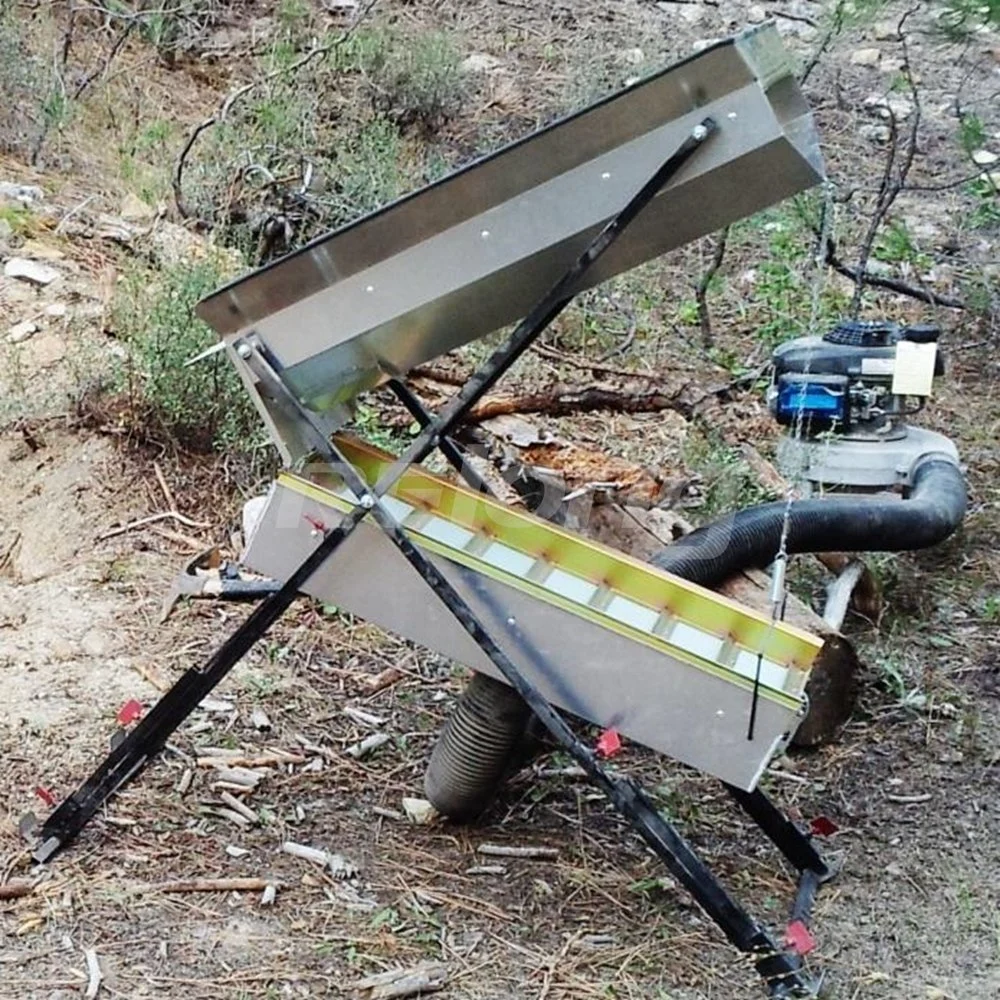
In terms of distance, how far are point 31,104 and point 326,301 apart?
3948 mm

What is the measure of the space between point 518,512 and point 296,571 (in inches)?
14.1

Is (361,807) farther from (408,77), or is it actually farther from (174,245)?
(408,77)

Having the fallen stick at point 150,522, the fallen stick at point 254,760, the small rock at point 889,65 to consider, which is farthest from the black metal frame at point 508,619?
the small rock at point 889,65

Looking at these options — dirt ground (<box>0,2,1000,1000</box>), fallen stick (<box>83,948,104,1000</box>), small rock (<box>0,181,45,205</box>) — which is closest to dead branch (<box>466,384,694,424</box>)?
dirt ground (<box>0,2,1000,1000</box>)

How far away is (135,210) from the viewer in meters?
4.79

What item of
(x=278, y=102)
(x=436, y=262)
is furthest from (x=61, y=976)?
(x=278, y=102)

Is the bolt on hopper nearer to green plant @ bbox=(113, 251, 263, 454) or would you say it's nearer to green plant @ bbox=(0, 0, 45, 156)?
green plant @ bbox=(113, 251, 263, 454)

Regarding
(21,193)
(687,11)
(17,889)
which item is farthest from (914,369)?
(687,11)

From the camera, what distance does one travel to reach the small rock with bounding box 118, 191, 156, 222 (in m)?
4.73

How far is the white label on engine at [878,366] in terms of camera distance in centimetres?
337

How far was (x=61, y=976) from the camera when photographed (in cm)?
197

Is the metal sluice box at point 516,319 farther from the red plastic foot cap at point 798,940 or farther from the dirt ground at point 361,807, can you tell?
the dirt ground at point 361,807

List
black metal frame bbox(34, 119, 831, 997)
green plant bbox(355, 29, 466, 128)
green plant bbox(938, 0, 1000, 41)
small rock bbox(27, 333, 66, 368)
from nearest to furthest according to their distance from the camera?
black metal frame bbox(34, 119, 831, 997), green plant bbox(938, 0, 1000, 41), small rock bbox(27, 333, 66, 368), green plant bbox(355, 29, 466, 128)

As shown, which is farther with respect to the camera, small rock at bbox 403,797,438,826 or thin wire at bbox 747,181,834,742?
small rock at bbox 403,797,438,826
